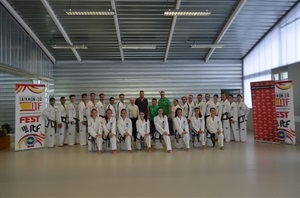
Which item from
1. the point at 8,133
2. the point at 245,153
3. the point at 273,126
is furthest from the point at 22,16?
the point at 273,126

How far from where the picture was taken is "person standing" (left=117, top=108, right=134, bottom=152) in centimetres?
677

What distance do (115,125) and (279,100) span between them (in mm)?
4686

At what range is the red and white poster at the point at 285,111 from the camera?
7.50 m

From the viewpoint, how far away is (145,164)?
17.6 feet

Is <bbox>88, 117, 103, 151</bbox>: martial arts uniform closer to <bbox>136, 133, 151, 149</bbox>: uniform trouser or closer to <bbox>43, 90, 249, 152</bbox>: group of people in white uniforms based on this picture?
<bbox>43, 90, 249, 152</bbox>: group of people in white uniforms

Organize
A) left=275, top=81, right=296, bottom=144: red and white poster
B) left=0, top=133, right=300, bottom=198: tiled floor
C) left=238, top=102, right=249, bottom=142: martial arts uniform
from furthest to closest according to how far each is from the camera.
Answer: left=238, top=102, right=249, bottom=142: martial arts uniform < left=275, top=81, right=296, bottom=144: red and white poster < left=0, top=133, right=300, bottom=198: tiled floor

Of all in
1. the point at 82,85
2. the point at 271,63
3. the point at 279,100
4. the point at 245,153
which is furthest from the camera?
the point at 82,85

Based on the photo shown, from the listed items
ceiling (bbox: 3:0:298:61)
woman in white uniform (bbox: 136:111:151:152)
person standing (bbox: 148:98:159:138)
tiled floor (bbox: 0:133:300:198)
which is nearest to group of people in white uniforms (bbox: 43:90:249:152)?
woman in white uniform (bbox: 136:111:151:152)

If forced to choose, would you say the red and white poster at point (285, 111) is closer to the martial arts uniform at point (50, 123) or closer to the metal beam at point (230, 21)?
the metal beam at point (230, 21)

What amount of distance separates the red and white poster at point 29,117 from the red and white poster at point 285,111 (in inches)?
263

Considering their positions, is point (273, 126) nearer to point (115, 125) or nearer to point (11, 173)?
point (115, 125)

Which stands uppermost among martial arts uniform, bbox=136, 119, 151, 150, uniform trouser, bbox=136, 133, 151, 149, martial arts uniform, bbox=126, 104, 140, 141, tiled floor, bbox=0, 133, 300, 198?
martial arts uniform, bbox=126, 104, 140, 141

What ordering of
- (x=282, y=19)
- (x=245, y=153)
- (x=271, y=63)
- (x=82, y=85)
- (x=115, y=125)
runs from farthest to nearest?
(x=82, y=85) < (x=271, y=63) < (x=282, y=19) < (x=115, y=125) < (x=245, y=153)

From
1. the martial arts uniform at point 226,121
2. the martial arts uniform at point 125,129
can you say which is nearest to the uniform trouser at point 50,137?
the martial arts uniform at point 125,129
